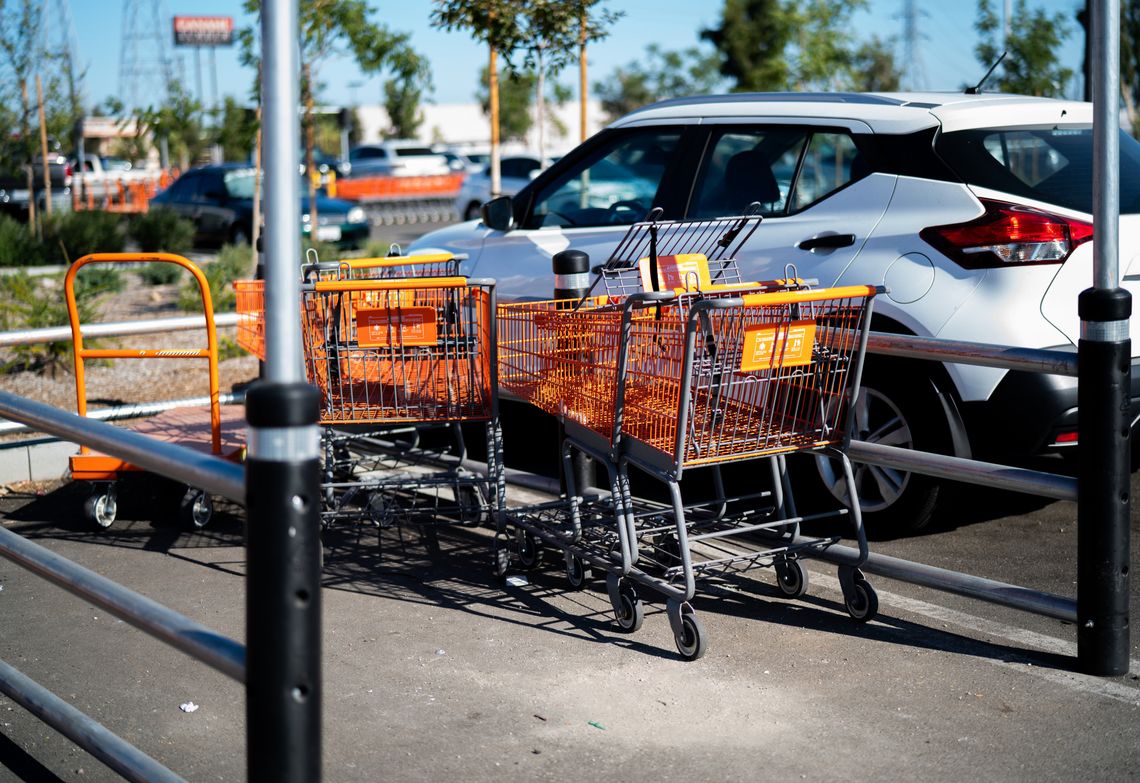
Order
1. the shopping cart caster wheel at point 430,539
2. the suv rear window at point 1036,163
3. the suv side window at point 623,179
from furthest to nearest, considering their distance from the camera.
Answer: the suv side window at point 623,179, the shopping cart caster wheel at point 430,539, the suv rear window at point 1036,163

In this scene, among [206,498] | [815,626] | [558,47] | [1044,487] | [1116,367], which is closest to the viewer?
[1116,367]

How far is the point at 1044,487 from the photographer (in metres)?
4.20

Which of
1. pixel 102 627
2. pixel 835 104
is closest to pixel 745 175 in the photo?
pixel 835 104

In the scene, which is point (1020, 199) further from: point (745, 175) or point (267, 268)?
point (267, 268)

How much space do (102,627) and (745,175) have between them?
370 cm

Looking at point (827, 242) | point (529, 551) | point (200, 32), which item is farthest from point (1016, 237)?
point (200, 32)

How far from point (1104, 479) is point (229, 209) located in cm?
2209

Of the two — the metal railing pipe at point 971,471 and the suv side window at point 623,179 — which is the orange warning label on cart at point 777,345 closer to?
the metal railing pipe at point 971,471

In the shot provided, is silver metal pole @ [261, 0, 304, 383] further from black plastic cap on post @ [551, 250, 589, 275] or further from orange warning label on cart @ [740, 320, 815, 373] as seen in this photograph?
black plastic cap on post @ [551, 250, 589, 275]

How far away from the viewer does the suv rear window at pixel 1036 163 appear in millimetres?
5383

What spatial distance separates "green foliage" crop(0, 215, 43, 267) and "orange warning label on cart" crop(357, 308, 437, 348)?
12.9 m

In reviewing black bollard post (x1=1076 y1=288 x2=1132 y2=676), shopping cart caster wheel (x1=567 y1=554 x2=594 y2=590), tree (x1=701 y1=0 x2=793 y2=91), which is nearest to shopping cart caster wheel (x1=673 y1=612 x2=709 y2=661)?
shopping cart caster wheel (x1=567 y1=554 x2=594 y2=590)

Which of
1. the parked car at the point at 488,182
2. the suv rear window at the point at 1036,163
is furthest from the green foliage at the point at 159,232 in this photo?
the suv rear window at the point at 1036,163

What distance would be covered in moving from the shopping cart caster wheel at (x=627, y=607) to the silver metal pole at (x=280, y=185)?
246 centimetres
